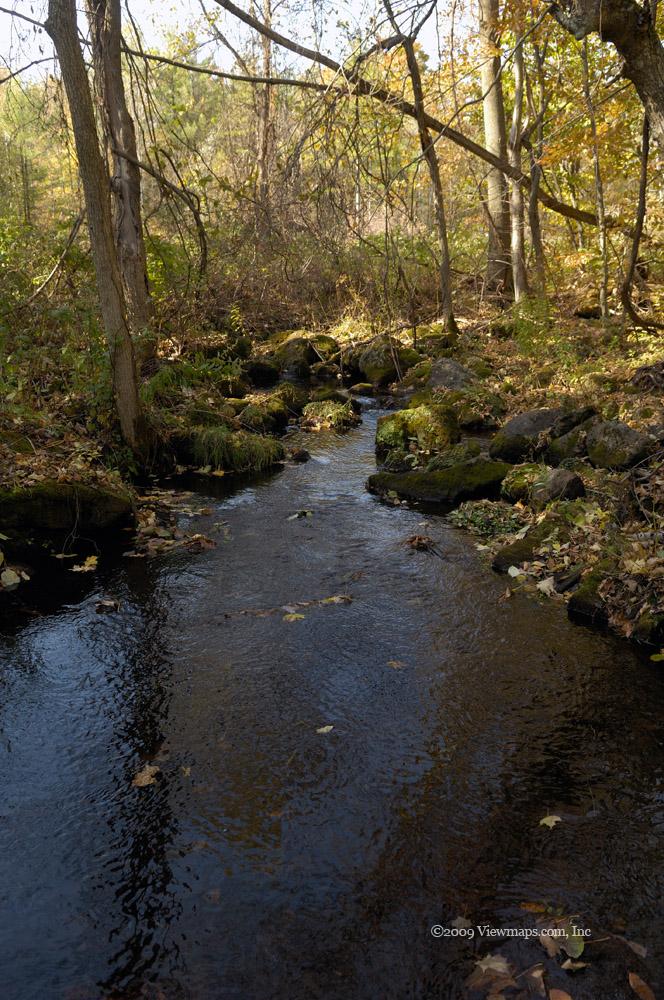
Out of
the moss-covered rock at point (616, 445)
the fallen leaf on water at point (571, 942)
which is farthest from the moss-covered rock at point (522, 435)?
the fallen leaf on water at point (571, 942)

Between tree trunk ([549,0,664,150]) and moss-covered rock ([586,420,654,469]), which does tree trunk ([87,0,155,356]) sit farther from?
tree trunk ([549,0,664,150])

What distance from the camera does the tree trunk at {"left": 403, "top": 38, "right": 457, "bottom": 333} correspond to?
602cm

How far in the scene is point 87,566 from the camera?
744 cm

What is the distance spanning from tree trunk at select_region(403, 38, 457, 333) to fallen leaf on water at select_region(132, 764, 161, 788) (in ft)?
14.6

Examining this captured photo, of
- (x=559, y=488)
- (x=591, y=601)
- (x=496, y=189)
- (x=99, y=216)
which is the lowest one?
(x=591, y=601)

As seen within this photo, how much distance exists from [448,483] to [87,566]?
4436 mm

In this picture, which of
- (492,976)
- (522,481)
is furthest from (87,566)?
(492,976)

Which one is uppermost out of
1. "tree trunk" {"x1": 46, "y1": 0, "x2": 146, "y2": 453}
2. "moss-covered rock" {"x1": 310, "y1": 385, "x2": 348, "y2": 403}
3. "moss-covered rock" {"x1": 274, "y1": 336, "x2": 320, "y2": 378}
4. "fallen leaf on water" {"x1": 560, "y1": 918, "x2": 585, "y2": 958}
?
"tree trunk" {"x1": 46, "y1": 0, "x2": 146, "y2": 453}

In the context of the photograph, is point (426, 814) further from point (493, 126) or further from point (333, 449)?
point (493, 126)

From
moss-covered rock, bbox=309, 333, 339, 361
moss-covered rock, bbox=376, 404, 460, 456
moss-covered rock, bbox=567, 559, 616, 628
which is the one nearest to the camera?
moss-covered rock, bbox=567, 559, 616, 628

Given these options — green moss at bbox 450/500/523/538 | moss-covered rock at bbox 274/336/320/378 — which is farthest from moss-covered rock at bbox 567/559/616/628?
moss-covered rock at bbox 274/336/320/378

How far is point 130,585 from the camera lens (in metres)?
7.02

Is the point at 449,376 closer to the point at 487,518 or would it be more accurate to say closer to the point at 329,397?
the point at 329,397

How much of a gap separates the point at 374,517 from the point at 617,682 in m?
3.94
